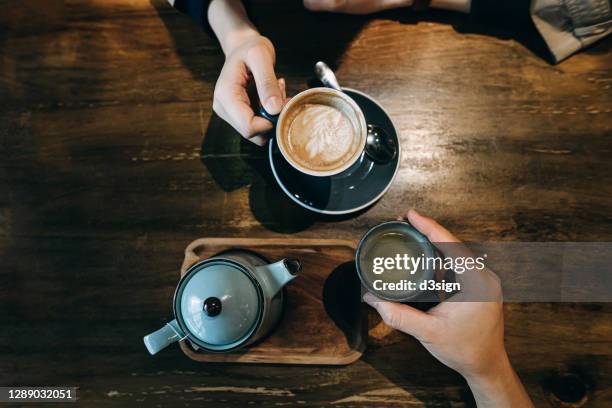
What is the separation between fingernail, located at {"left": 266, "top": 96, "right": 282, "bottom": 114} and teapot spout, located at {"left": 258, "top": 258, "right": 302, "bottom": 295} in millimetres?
409

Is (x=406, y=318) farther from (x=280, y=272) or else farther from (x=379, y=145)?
(x=379, y=145)

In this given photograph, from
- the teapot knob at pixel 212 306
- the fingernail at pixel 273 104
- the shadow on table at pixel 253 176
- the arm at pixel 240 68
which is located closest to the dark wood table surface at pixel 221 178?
the shadow on table at pixel 253 176

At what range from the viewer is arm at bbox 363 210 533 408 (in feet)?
3.81

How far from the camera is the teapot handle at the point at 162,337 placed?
40.7 inches

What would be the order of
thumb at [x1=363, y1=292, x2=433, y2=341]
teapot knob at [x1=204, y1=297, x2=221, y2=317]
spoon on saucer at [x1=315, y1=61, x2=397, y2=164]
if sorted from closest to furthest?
teapot knob at [x1=204, y1=297, x2=221, y2=317]
thumb at [x1=363, y1=292, x2=433, y2=341]
spoon on saucer at [x1=315, y1=61, x2=397, y2=164]

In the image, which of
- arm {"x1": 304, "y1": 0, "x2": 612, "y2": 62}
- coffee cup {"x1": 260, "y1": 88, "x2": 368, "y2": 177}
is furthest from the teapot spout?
arm {"x1": 304, "y1": 0, "x2": 612, "y2": 62}

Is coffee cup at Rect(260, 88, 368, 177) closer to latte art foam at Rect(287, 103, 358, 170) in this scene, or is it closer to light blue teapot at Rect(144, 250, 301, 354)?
latte art foam at Rect(287, 103, 358, 170)

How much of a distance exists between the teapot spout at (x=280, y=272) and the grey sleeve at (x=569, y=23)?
1.06m

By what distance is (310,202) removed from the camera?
4.17 ft

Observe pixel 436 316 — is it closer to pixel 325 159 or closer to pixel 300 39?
pixel 325 159

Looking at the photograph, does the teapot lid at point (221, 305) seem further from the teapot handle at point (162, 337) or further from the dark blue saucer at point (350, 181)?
the dark blue saucer at point (350, 181)

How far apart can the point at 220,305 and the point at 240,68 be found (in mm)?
668

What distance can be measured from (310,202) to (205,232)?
0.36 metres

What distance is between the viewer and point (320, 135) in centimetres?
125
